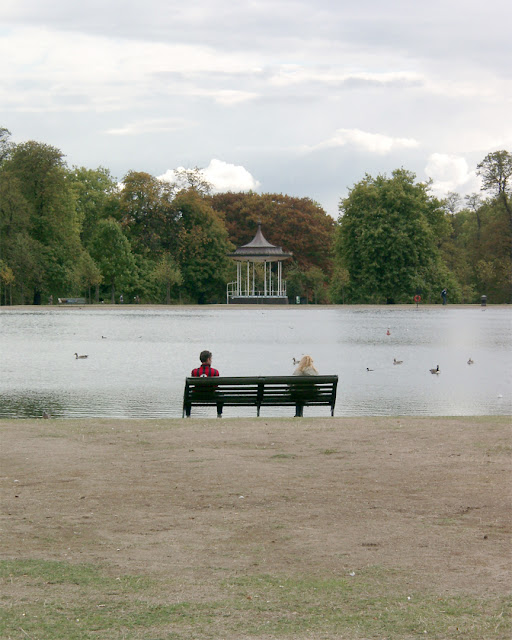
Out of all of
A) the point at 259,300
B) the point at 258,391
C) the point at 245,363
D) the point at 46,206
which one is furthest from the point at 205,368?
the point at 259,300

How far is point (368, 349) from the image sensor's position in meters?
38.6

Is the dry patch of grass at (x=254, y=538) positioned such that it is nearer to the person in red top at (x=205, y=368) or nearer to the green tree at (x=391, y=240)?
the person in red top at (x=205, y=368)

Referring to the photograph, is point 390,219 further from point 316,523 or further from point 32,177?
point 316,523

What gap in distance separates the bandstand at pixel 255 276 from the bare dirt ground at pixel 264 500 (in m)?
74.1

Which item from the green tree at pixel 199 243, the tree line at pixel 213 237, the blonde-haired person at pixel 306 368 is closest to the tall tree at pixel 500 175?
the tree line at pixel 213 237

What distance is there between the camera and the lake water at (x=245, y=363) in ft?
64.2

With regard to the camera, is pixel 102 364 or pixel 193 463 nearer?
pixel 193 463

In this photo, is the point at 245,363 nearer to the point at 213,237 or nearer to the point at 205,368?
the point at 205,368

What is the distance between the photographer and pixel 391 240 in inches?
3332

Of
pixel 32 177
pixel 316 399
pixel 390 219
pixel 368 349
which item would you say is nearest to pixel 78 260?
pixel 32 177

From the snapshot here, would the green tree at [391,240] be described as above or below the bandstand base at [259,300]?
above

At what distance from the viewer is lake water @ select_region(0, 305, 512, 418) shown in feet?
64.2

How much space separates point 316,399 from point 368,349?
23.6 m

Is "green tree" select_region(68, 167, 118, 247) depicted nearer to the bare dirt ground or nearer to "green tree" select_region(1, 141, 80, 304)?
"green tree" select_region(1, 141, 80, 304)
